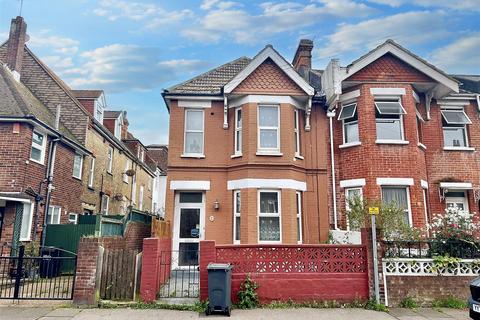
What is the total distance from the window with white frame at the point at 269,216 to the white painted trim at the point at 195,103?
4.35m

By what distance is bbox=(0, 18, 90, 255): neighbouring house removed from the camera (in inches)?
498

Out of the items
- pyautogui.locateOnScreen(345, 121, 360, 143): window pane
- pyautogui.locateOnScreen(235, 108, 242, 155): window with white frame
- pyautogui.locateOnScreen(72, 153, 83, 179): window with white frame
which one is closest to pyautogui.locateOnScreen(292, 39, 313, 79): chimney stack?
pyautogui.locateOnScreen(345, 121, 360, 143): window pane

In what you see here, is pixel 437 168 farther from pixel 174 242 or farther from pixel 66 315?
pixel 66 315

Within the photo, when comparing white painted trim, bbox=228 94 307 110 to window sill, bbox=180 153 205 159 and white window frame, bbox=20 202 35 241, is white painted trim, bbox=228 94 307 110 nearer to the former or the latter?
window sill, bbox=180 153 205 159

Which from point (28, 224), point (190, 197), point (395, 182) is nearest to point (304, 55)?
point (395, 182)

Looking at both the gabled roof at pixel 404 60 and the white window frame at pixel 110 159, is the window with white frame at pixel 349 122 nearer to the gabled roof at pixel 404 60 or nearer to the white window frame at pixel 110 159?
the gabled roof at pixel 404 60

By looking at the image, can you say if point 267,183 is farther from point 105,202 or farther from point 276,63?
point 105,202

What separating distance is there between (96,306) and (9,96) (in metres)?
10.8

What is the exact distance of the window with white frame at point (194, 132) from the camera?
1398cm

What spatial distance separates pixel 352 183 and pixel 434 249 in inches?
170

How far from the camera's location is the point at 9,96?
47.0 feet

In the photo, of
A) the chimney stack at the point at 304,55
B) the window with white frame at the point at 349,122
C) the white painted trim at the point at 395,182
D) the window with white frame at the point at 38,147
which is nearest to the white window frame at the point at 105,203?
the window with white frame at the point at 38,147

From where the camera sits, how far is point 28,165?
1341 centimetres

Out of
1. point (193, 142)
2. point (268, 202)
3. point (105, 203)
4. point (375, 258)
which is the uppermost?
point (193, 142)
